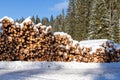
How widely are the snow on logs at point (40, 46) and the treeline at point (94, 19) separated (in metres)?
30.6

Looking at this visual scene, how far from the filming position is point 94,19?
46.4 m

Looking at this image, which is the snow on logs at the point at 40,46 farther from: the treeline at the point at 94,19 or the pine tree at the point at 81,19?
Result: the pine tree at the point at 81,19

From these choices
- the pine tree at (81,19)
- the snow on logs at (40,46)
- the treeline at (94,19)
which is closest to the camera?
the snow on logs at (40,46)

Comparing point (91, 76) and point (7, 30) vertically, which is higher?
point (7, 30)

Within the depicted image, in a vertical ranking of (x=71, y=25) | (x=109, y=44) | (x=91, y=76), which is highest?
(x=71, y=25)

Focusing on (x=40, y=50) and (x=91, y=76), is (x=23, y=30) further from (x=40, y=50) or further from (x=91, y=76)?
(x=91, y=76)

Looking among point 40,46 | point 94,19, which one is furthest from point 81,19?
point 40,46

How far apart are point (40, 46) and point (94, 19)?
114 feet

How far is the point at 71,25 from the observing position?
7975cm

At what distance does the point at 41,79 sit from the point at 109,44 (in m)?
8.46

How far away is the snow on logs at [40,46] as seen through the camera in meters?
11.8

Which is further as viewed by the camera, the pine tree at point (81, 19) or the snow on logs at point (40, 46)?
the pine tree at point (81, 19)

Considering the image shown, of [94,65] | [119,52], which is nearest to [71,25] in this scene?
[119,52]

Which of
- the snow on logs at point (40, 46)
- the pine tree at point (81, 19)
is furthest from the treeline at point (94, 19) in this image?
the snow on logs at point (40, 46)
